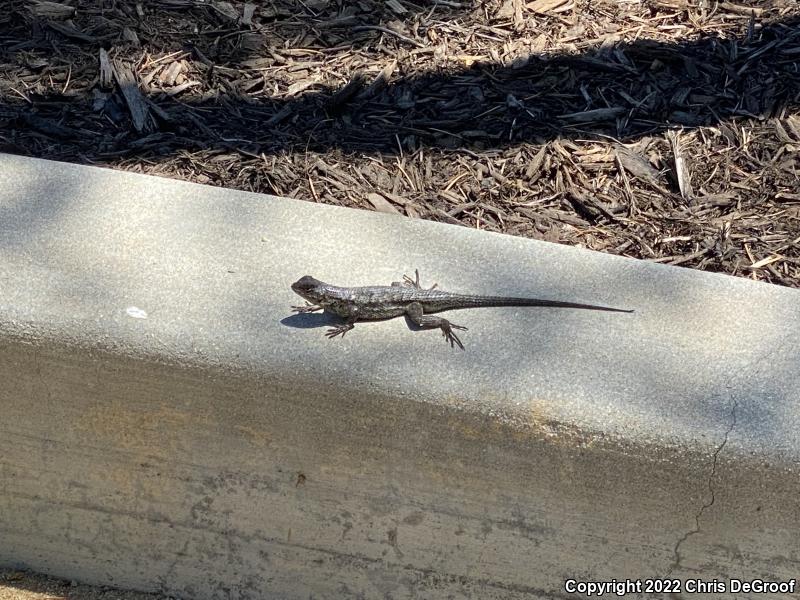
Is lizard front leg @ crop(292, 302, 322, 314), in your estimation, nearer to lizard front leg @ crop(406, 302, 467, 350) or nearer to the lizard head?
the lizard head

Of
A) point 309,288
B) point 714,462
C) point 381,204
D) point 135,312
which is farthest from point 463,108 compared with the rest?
point 714,462

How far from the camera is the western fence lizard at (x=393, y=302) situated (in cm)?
329

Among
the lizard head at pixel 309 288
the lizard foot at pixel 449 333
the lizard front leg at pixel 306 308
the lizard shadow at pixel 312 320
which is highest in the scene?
the lizard head at pixel 309 288

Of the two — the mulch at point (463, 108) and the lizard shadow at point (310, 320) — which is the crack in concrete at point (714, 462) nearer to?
the mulch at point (463, 108)

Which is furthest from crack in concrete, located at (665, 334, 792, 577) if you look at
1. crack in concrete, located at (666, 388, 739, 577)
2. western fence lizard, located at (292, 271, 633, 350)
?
western fence lizard, located at (292, 271, 633, 350)

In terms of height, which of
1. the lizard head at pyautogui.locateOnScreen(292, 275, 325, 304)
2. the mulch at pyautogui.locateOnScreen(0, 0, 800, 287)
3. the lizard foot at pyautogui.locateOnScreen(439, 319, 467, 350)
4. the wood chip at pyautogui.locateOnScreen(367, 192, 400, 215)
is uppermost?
the lizard head at pyautogui.locateOnScreen(292, 275, 325, 304)

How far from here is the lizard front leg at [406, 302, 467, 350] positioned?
3271 mm

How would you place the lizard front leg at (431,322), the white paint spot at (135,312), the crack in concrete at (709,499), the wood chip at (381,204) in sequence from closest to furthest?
the crack in concrete at (709,499) < the white paint spot at (135,312) < the lizard front leg at (431,322) < the wood chip at (381,204)

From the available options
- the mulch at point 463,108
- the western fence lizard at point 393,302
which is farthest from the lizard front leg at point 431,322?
the mulch at point 463,108

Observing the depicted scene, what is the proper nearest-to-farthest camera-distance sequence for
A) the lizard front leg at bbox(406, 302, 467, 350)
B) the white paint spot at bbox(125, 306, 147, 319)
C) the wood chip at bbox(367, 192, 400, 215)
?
the white paint spot at bbox(125, 306, 147, 319), the lizard front leg at bbox(406, 302, 467, 350), the wood chip at bbox(367, 192, 400, 215)

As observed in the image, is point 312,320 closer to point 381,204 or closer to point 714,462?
point 381,204

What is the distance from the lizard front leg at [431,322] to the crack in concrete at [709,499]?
2.88 feet

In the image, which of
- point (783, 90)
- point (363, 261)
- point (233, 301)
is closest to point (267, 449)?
point (233, 301)

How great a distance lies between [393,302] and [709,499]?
1.21m
